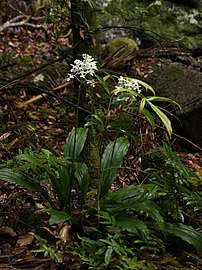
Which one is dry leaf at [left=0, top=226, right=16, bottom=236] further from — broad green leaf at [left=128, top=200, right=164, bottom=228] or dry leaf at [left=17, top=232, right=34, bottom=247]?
broad green leaf at [left=128, top=200, right=164, bottom=228]

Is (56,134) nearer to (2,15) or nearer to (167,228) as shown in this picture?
(167,228)

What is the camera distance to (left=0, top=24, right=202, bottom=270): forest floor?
8.03ft

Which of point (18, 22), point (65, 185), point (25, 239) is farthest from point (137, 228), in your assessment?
point (18, 22)

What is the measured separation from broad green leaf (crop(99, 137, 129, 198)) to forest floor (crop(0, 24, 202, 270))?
1.31 ft

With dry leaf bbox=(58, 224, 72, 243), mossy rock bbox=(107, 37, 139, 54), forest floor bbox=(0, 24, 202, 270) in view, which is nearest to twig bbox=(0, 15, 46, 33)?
forest floor bbox=(0, 24, 202, 270)

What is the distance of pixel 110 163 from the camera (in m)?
2.71

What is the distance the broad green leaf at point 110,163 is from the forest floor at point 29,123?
398mm

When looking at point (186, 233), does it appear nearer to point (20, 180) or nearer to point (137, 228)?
point (137, 228)

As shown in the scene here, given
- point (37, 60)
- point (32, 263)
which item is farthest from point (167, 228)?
point (37, 60)

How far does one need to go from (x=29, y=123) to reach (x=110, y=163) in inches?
77.9

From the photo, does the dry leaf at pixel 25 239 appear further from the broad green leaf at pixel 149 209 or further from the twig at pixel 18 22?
the twig at pixel 18 22

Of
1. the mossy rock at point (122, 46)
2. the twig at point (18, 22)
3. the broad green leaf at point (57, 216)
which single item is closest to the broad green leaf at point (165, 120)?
the broad green leaf at point (57, 216)

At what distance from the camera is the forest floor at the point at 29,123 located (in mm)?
2447

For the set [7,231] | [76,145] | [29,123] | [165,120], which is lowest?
[29,123]
